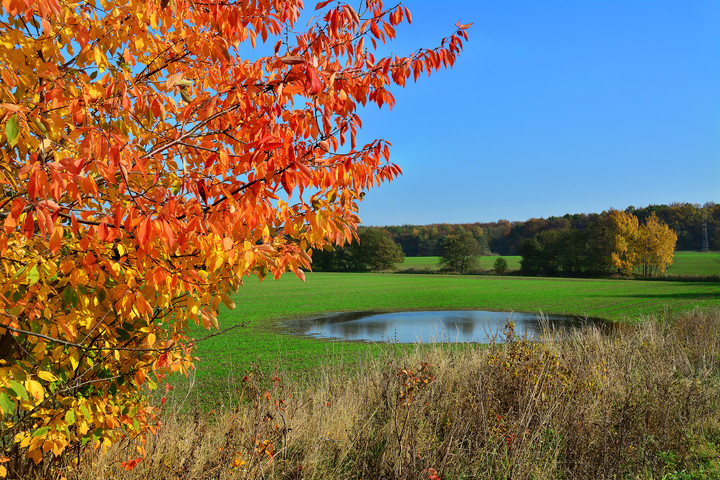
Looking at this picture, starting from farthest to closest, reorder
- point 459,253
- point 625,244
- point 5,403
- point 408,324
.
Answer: point 459,253 → point 625,244 → point 408,324 → point 5,403

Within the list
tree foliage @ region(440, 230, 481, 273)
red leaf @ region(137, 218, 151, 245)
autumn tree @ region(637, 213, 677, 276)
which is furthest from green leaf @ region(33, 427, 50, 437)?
tree foliage @ region(440, 230, 481, 273)

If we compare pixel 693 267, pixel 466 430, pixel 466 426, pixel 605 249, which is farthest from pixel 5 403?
pixel 693 267

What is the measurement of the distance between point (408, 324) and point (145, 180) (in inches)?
859

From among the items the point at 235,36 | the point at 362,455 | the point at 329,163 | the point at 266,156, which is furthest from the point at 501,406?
the point at 235,36

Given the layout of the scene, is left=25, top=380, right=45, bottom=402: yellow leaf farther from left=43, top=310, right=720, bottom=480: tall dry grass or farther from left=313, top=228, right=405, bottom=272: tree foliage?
left=313, top=228, right=405, bottom=272: tree foliage

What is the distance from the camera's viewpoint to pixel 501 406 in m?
6.01

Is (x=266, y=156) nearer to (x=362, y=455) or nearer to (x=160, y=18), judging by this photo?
(x=160, y=18)

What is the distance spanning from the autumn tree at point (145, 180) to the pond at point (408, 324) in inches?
626

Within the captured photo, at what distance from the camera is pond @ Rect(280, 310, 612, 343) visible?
20.3 meters

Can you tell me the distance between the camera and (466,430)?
473 centimetres

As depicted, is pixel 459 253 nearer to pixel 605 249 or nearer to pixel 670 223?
pixel 605 249

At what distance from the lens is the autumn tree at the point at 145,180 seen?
8.61 feet

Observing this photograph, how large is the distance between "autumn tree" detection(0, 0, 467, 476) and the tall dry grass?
1168mm

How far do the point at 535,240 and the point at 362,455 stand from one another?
80732mm
